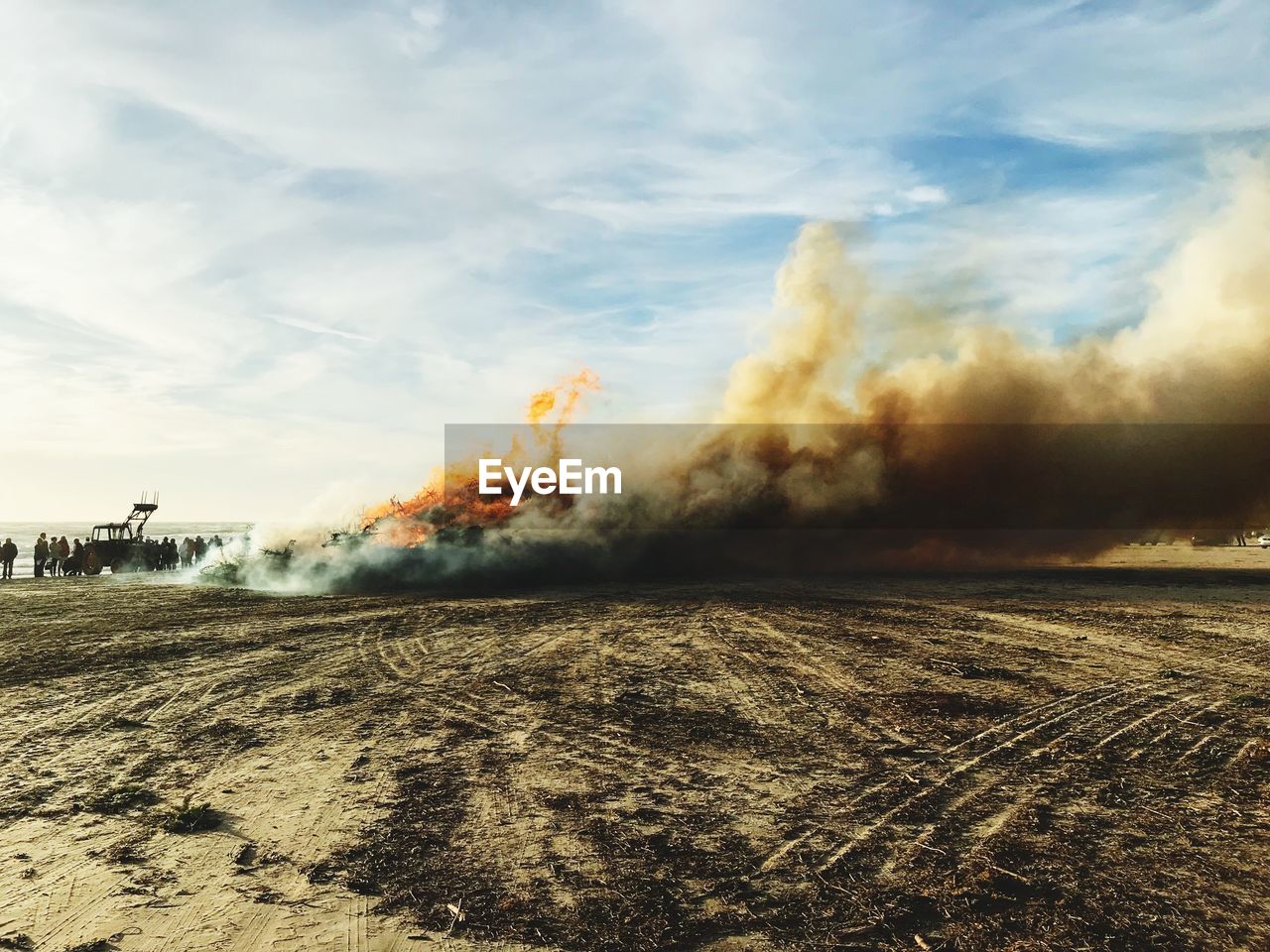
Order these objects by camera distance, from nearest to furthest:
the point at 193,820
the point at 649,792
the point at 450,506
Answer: the point at 193,820, the point at 649,792, the point at 450,506

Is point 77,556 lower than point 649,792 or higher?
higher

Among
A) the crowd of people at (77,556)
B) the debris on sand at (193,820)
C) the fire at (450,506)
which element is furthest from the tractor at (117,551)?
the debris on sand at (193,820)

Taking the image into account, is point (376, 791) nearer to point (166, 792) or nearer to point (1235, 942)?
point (166, 792)

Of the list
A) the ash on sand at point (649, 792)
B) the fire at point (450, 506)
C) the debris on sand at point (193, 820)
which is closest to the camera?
the ash on sand at point (649, 792)

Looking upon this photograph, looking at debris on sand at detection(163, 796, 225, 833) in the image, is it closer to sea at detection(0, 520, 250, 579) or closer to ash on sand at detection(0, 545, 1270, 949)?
ash on sand at detection(0, 545, 1270, 949)

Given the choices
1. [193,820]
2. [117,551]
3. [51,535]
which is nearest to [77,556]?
[117,551]

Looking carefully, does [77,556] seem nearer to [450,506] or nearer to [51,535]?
[450,506]

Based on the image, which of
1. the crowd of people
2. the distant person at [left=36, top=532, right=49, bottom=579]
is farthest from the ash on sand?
the crowd of people

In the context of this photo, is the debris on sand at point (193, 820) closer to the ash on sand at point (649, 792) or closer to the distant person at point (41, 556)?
the ash on sand at point (649, 792)
